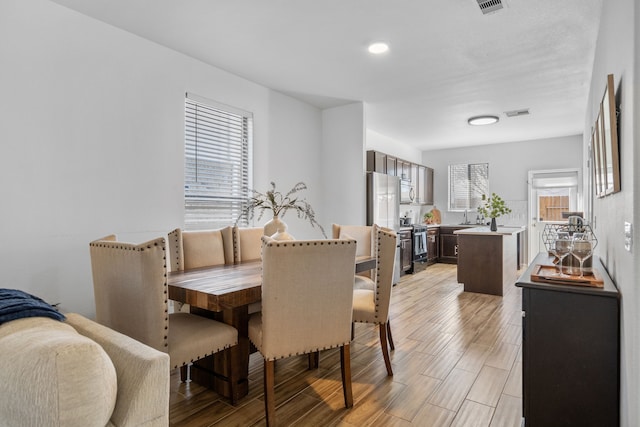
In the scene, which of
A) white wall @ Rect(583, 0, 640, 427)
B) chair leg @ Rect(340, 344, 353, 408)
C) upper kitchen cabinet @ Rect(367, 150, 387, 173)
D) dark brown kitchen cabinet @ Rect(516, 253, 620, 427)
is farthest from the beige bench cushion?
upper kitchen cabinet @ Rect(367, 150, 387, 173)

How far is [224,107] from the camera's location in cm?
387

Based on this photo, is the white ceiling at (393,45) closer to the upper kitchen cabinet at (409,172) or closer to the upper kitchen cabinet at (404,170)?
the upper kitchen cabinet at (409,172)

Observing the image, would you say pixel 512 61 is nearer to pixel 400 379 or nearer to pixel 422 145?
pixel 400 379

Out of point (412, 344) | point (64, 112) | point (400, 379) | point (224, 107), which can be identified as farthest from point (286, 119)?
point (400, 379)

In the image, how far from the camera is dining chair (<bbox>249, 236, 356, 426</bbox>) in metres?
1.87

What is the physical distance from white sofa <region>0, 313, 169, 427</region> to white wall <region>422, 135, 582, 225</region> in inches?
315

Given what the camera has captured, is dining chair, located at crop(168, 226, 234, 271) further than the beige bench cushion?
Yes

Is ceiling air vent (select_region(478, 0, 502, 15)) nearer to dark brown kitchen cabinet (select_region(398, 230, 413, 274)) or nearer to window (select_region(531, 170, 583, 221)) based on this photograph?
dark brown kitchen cabinet (select_region(398, 230, 413, 274))

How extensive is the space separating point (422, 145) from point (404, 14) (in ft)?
18.1

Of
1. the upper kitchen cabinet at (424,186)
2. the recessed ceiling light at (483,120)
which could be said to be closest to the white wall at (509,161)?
the upper kitchen cabinet at (424,186)

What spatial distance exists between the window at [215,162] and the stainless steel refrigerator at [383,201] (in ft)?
5.98

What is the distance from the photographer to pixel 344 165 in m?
5.04

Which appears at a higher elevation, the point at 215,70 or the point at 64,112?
the point at 215,70

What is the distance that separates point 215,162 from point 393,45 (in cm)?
211
